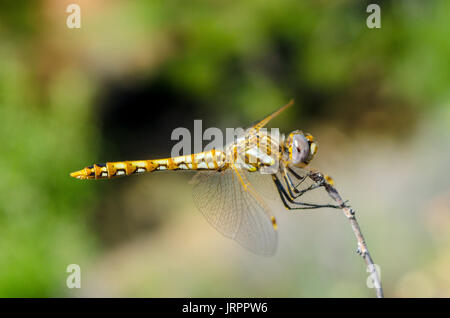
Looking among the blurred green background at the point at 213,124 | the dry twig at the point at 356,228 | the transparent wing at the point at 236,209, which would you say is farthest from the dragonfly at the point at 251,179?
the blurred green background at the point at 213,124

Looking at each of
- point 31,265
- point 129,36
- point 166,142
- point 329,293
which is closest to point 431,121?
point 329,293

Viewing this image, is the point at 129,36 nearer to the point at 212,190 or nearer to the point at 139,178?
the point at 139,178

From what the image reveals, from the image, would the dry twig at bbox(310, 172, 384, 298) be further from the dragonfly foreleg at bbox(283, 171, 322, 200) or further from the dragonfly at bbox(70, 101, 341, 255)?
the dragonfly foreleg at bbox(283, 171, 322, 200)

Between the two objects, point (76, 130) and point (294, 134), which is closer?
point (294, 134)

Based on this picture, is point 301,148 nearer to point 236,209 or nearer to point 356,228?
point 236,209

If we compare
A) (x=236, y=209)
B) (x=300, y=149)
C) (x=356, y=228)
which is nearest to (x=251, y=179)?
(x=236, y=209)
